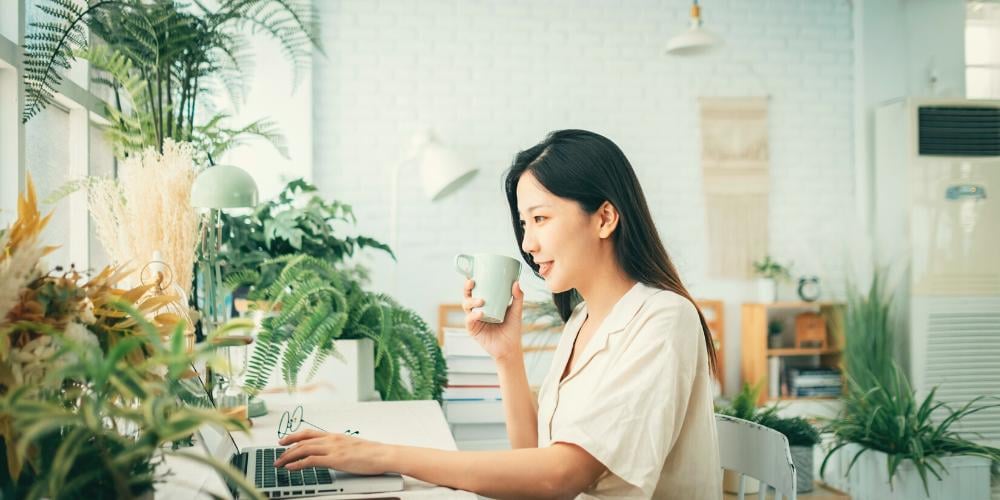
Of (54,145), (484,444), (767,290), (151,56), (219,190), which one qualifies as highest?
(151,56)

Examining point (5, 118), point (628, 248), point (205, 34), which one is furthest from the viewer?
point (205, 34)

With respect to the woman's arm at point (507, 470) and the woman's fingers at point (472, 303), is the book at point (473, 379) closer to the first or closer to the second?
the woman's fingers at point (472, 303)

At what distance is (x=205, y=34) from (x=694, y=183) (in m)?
3.27

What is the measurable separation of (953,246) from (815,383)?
3.48 ft

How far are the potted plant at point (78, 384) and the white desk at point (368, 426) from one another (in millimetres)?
280

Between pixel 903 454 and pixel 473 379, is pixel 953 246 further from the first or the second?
pixel 473 379

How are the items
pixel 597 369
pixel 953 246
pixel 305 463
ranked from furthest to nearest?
pixel 953 246 < pixel 597 369 < pixel 305 463

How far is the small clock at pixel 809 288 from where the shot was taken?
4629 millimetres

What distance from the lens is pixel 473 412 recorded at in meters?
3.74

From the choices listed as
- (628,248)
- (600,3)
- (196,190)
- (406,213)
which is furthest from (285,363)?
(600,3)

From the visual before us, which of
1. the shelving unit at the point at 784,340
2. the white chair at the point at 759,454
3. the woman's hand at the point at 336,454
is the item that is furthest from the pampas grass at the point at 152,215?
the shelving unit at the point at 784,340

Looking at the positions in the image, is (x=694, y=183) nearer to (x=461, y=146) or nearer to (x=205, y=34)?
(x=461, y=146)

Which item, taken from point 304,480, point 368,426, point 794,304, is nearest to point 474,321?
point 368,426

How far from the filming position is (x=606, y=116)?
15.6 ft
